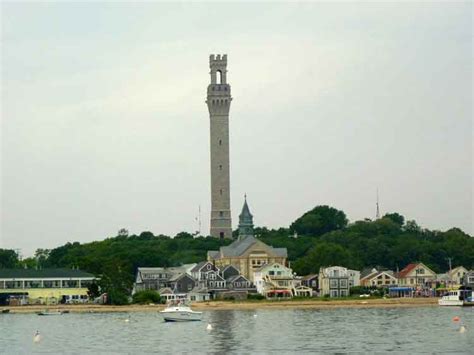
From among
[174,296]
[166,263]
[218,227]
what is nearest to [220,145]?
[218,227]

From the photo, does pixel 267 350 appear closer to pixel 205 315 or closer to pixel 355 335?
pixel 355 335

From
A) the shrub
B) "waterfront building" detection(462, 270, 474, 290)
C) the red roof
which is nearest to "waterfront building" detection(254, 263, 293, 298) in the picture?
the shrub

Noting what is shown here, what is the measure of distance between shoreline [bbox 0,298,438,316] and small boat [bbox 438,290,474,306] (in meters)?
2.10

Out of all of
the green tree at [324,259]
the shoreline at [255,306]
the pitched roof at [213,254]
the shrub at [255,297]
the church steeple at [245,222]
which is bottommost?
the shoreline at [255,306]

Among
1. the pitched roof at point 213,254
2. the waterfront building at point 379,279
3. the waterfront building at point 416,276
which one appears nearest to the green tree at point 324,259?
the waterfront building at point 379,279

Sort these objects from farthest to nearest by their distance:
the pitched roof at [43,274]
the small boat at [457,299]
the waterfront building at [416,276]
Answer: the waterfront building at [416,276] → the pitched roof at [43,274] → the small boat at [457,299]

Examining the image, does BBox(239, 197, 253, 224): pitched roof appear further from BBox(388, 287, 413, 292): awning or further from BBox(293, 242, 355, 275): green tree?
BBox(388, 287, 413, 292): awning

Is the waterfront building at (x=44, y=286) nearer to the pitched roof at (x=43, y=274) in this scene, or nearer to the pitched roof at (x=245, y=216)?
the pitched roof at (x=43, y=274)

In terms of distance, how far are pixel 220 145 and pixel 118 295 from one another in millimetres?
60455

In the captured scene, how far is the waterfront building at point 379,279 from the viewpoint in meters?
158

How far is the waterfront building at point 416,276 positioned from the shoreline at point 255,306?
543 inches

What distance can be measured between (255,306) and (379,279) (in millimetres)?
26127

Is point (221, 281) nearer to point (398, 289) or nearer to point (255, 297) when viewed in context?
point (255, 297)

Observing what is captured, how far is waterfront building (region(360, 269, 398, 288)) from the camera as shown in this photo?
158 metres
